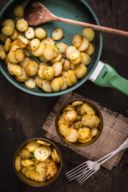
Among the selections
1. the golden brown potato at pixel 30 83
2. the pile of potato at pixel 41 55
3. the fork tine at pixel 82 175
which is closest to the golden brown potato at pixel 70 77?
the pile of potato at pixel 41 55

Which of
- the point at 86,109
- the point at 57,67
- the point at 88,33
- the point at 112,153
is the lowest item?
the point at 112,153

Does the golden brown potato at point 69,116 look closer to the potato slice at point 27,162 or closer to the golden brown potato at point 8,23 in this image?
the potato slice at point 27,162

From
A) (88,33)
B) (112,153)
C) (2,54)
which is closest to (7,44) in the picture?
(2,54)

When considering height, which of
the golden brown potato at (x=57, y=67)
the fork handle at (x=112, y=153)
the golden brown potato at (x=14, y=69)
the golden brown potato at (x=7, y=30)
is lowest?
the fork handle at (x=112, y=153)

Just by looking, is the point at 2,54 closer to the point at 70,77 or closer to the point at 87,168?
the point at 70,77

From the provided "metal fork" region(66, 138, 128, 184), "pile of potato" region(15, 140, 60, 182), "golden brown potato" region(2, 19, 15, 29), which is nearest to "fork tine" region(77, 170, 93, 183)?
"metal fork" region(66, 138, 128, 184)
